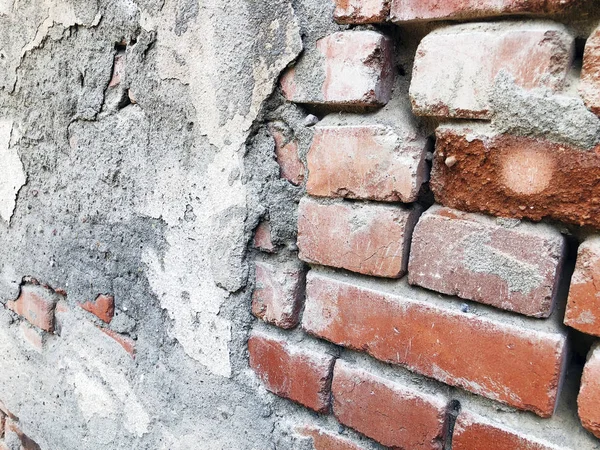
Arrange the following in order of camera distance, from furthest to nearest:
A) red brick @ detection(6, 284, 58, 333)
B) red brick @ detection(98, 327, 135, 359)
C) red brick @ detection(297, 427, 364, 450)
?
red brick @ detection(6, 284, 58, 333), red brick @ detection(98, 327, 135, 359), red brick @ detection(297, 427, 364, 450)

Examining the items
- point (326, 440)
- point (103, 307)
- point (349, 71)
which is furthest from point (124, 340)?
point (349, 71)

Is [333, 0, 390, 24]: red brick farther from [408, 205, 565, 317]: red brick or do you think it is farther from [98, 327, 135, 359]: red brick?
[98, 327, 135, 359]: red brick

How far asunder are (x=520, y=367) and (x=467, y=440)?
0.39 feet

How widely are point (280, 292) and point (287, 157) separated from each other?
0.20 m

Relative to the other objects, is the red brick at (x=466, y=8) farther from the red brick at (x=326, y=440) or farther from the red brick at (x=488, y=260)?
the red brick at (x=326, y=440)

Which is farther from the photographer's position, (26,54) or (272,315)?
(26,54)

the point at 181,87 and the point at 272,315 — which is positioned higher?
the point at 181,87

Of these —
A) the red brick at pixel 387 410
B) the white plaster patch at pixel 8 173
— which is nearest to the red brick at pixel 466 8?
the red brick at pixel 387 410

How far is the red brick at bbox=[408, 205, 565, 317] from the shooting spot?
1.63ft

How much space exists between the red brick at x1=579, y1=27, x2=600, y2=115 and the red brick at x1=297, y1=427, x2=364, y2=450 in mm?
517

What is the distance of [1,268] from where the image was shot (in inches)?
48.3

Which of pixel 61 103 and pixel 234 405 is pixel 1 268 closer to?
pixel 61 103

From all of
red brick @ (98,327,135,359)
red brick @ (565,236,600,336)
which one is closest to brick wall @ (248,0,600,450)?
red brick @ (565,236,600,336)

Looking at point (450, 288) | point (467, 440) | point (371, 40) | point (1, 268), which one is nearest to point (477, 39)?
point (371, 40)
